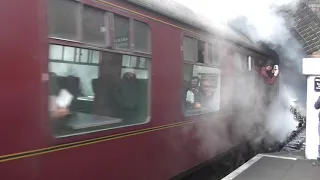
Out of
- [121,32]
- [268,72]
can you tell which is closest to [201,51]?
[121,32]

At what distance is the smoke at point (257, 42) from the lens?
6.68 metres

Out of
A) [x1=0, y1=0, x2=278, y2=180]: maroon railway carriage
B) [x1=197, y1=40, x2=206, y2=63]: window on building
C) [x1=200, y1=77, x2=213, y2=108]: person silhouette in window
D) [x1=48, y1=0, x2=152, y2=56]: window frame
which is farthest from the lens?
[x1=200, y1=77, x2=213, y2=108]: person silhouette in window

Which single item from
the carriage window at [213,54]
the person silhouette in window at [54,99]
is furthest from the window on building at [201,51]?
the person silhouette in window at [54,99]

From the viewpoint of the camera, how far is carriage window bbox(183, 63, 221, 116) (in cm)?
490

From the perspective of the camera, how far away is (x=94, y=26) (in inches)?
126

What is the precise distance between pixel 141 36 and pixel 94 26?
0.75 m

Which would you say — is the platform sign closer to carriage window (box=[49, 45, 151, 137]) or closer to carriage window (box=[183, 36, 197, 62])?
carriage window (box=[183, 36, 197, 62])

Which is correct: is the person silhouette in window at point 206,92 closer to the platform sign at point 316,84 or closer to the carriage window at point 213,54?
the carriage window at point 213,54

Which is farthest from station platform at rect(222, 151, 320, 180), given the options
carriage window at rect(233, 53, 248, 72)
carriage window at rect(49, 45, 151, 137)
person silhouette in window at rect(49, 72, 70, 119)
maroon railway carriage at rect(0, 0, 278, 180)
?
person silhouette in window at rect(49, 72, 70, 119)

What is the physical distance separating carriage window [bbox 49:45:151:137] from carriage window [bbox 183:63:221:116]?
1.03 metres

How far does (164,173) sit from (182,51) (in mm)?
1466

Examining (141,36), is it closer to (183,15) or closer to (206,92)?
(183,15)

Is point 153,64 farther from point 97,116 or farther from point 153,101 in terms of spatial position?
point 97,116

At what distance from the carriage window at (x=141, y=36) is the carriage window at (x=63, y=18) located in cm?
86
